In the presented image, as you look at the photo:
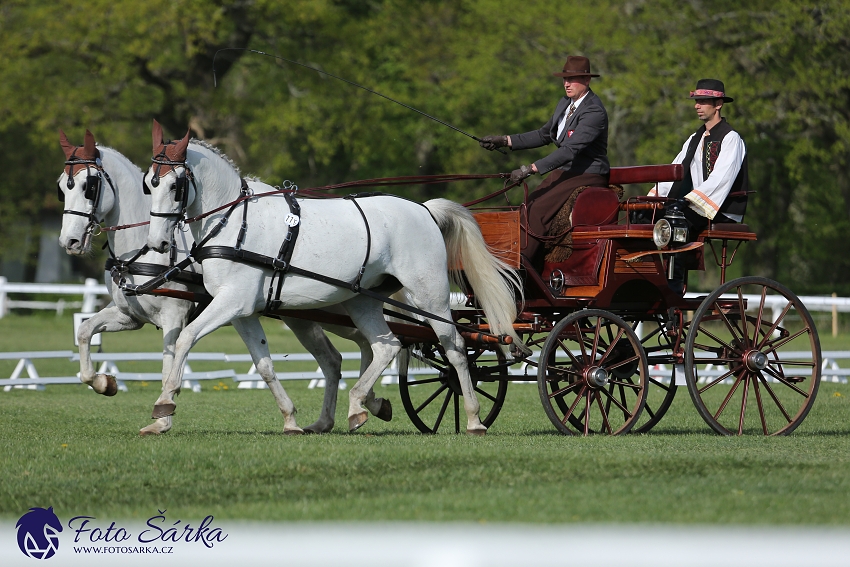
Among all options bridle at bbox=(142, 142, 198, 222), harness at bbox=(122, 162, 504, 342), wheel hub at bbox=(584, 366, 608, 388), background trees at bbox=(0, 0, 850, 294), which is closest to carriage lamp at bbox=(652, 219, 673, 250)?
wheel hub at bbox=(584, 366, 608, 388)

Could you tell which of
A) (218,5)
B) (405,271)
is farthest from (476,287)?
(218,5)

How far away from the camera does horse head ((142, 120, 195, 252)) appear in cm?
789

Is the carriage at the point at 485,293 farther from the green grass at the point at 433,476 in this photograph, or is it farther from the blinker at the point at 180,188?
the green grass at the point at 433,476

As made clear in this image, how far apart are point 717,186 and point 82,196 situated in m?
4.84

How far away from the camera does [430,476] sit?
6332mm

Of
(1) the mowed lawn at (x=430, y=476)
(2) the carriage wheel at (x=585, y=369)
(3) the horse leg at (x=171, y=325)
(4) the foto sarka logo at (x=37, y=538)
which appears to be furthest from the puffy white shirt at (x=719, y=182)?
(4) the foto sarka logo at (x=37, y=538)

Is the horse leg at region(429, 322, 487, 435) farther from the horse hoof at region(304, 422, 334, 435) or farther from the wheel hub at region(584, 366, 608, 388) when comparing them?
the horse hoof at region(304, 422, 334, 435)

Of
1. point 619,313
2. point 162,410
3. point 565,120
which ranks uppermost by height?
point 565,120

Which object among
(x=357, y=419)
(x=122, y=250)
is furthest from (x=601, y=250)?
(x=122, y=250)

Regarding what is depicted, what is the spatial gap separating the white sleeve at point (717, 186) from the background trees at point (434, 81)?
19213 millimetres

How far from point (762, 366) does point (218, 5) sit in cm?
2417

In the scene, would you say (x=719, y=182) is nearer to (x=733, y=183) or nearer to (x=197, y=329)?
(x=733, y=183)

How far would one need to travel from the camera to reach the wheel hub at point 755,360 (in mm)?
8859

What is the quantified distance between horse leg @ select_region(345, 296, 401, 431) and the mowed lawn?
0.38 m
